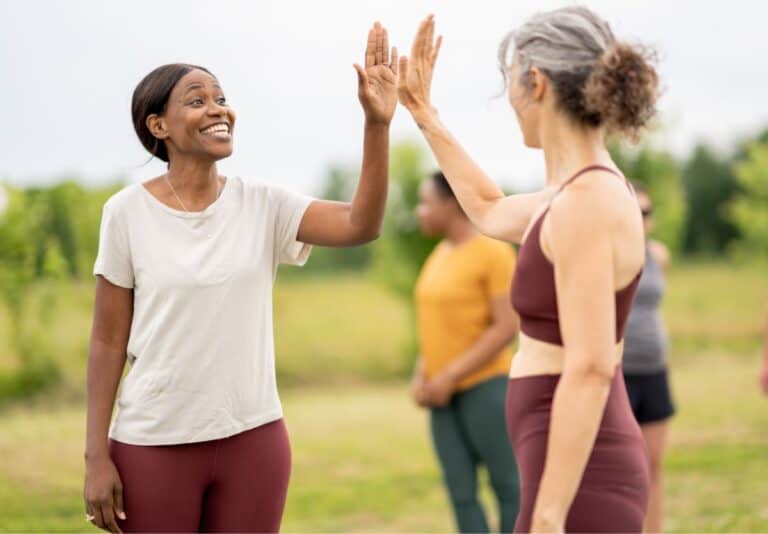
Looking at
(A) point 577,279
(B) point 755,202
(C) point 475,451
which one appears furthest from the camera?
(B) point 755,202

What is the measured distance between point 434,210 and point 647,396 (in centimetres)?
146

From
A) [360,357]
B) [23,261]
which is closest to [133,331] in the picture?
[23,261]

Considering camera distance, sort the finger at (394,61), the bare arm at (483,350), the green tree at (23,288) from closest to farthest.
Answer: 1. the finger at (394,61)
2. the bare arm at (483,350)
3. the green tree at (23,288)

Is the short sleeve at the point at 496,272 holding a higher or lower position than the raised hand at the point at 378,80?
lower

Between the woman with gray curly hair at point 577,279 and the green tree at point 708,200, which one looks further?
the green tree at point 708,200

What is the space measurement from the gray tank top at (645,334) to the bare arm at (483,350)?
81cm

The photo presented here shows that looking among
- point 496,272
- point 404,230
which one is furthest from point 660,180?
point 496,272

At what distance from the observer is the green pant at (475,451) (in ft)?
15.9

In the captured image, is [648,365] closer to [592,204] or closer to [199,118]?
[199,118]

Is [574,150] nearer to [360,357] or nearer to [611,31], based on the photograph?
[611,31]

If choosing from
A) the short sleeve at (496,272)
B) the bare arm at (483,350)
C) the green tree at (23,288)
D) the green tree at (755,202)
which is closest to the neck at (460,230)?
the short sleeve at (496,272)

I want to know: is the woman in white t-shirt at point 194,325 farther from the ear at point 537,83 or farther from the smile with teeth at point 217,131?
the ear at point 537,83

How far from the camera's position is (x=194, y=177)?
273cm

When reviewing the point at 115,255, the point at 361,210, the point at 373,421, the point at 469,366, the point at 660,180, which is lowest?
the point at 373,421
